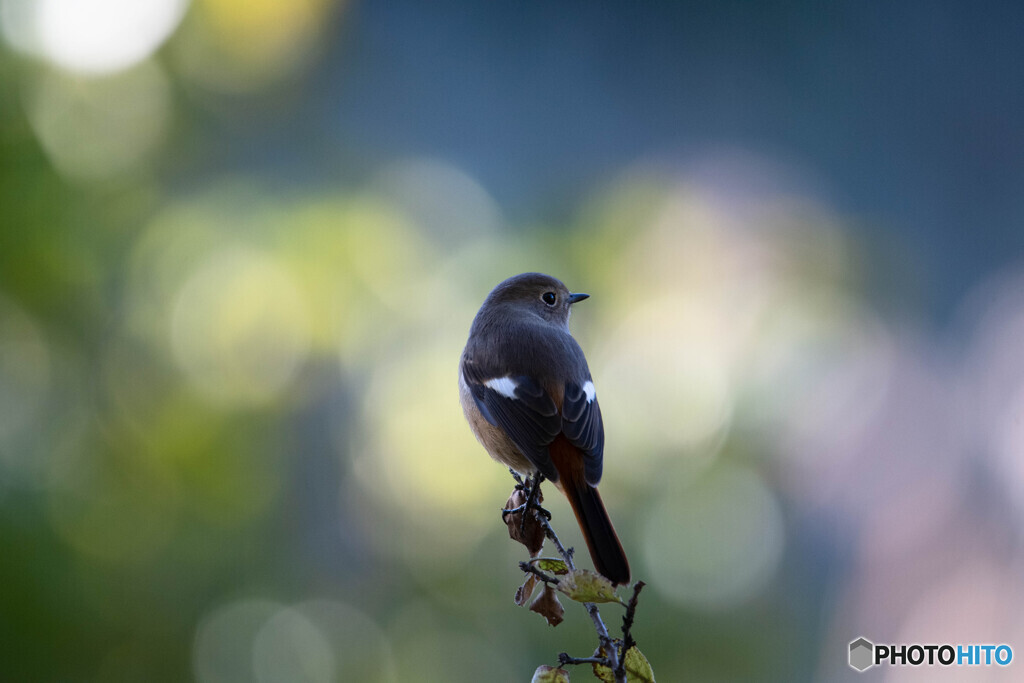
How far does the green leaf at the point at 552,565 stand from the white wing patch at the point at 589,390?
107 cm

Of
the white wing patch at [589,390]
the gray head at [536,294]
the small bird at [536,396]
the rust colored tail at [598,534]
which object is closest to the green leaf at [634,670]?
the rust colored tail at [598,534]

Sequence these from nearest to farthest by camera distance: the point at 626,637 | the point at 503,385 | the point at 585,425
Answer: the point at 626,637 → the point at 585,425 → the point at 503,385

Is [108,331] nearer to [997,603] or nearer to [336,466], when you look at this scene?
[336,466]

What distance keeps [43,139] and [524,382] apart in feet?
11.5

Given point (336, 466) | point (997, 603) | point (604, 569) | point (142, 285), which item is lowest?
point (604, 569)

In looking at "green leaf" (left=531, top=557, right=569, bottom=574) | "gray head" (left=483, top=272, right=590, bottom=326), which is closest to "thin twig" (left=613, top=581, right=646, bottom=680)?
"green leaf" (left=531, top=557, right=569, bottom=574)

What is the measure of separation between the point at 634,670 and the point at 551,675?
94mm

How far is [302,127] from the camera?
211 inches

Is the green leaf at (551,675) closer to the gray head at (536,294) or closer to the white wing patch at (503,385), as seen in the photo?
the white wing patch at (503,385)

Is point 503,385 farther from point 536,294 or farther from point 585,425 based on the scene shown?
point 536,294

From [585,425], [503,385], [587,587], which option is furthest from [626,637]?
[503,385]

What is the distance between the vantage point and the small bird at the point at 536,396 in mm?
1877

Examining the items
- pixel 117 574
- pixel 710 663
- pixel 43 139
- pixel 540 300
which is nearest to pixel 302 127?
pixel 43 139

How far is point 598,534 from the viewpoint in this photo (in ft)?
5.09
